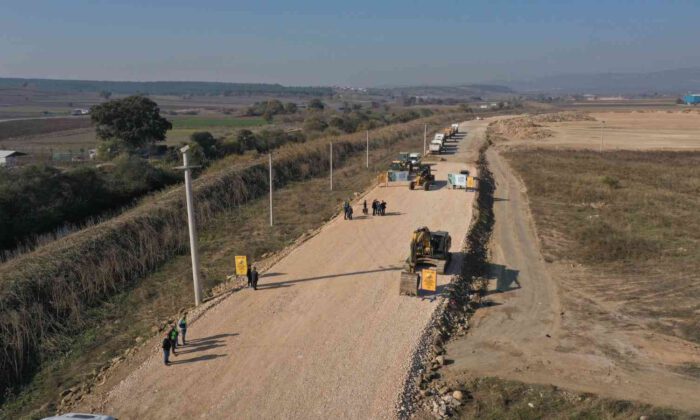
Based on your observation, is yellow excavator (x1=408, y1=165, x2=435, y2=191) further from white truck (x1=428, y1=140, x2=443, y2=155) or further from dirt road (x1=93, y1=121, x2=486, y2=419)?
white truck (x1=428, y1=140, x2=443, y2=155)

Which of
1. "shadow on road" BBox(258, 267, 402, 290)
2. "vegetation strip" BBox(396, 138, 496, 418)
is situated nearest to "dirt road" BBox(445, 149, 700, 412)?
"vegetation strip" BBox(396, 138, 496, 418)

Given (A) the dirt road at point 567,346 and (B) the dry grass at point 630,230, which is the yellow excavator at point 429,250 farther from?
(B) the dry grass at point 630,230

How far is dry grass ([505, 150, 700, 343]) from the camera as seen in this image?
71.9ft

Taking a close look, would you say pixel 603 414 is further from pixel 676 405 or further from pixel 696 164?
pixel 696 164

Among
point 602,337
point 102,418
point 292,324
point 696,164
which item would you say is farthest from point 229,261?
point 696,164

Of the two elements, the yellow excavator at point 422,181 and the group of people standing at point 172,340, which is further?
the yellow excavator at point 422,181

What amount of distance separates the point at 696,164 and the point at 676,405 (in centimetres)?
5573

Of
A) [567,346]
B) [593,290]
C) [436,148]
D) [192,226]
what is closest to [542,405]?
[567,346]

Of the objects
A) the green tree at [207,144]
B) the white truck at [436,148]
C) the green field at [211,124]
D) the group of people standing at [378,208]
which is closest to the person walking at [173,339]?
the group of people standing at [378,208]

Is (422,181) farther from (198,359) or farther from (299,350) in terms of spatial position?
(198,359)

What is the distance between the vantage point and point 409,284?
2064cm

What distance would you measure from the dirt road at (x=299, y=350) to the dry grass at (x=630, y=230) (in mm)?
8847

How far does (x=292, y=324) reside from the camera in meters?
18.4

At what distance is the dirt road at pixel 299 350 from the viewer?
46.1 feet
